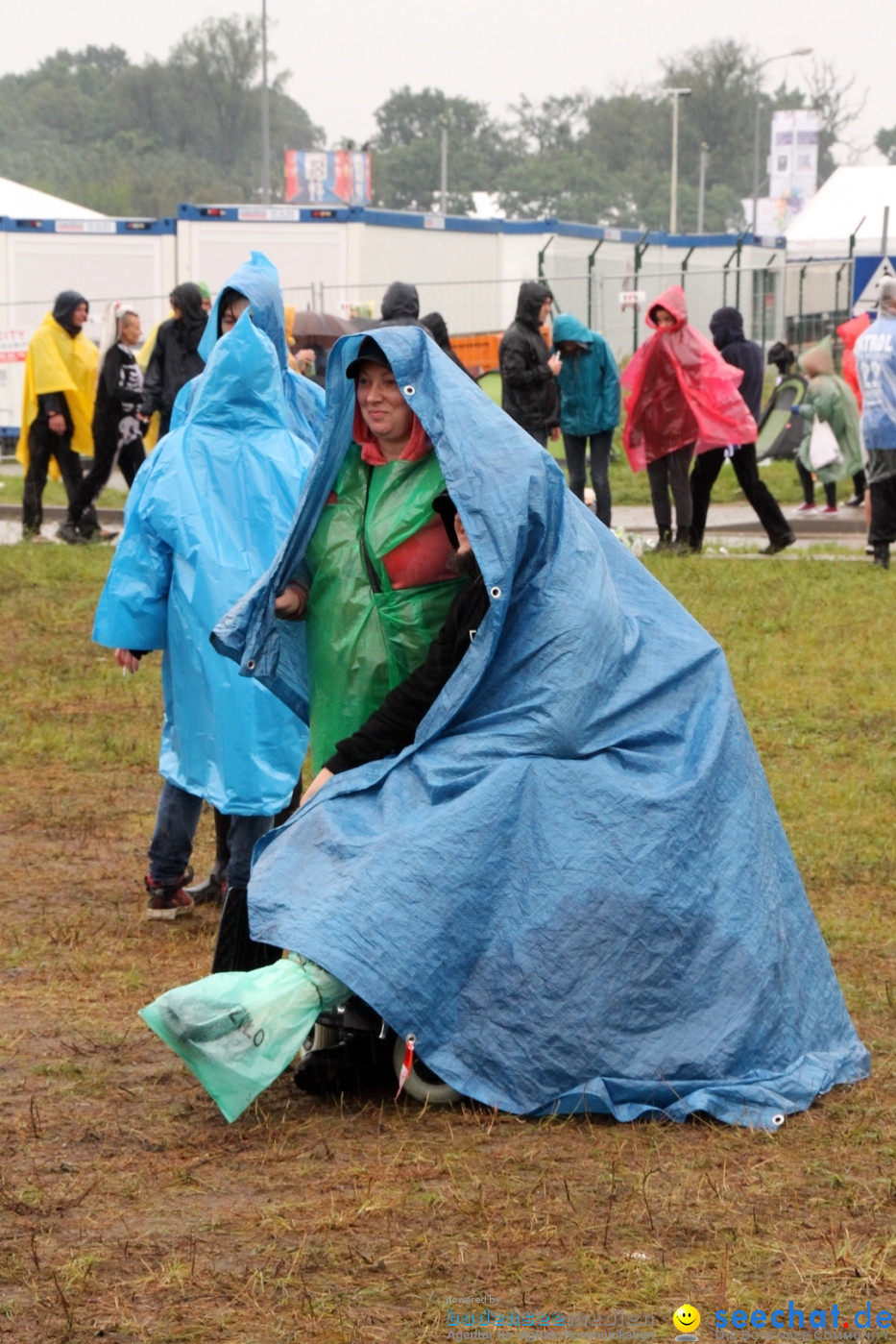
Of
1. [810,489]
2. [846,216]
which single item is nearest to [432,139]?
[846,216]

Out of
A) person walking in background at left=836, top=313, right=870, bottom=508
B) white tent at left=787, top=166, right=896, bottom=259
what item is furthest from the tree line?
person walking in background at left=836, top=313, right=870, bottom=508

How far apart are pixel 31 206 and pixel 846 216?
15.7m

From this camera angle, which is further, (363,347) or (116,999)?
(116,999)

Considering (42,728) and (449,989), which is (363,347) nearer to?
(449,989)

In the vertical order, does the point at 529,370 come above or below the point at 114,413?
above

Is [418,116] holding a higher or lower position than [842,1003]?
higher

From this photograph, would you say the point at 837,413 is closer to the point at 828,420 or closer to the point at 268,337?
the point at 828,420

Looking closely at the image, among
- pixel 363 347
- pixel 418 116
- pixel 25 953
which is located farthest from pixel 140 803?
pixel 418 116

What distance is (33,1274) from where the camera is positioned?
3.14 metres

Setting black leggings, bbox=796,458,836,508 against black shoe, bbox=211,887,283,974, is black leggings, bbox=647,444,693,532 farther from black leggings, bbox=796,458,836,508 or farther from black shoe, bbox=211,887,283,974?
black shoe, bbox=211,887,283,974

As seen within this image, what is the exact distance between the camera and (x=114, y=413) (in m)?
13.3

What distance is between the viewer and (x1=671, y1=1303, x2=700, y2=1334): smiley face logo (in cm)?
301

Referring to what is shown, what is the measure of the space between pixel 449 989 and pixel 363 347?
1.41m

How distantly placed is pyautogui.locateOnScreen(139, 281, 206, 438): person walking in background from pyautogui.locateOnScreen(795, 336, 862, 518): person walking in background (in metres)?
6.30
